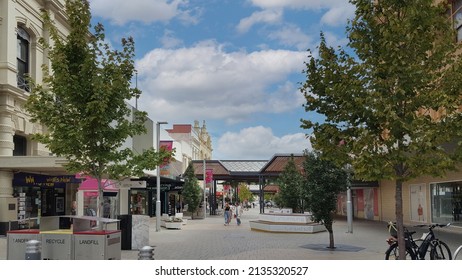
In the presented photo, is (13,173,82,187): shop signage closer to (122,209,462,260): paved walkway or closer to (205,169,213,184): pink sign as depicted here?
(122,209,462,260): paved walkway

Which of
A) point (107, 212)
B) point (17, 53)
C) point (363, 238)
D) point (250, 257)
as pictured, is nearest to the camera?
point (250, 257)

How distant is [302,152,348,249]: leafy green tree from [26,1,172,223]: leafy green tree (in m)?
6.24

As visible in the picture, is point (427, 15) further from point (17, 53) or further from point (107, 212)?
point (107, 212)

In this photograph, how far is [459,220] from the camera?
26578 mm

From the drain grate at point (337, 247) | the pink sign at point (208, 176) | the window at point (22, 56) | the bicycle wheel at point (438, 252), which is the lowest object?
the drain grate at point (337, 247)

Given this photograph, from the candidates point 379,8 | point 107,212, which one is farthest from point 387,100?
point 107,212

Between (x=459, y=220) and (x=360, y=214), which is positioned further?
(x=360, y=214)

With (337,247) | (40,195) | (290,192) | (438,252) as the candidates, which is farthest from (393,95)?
(290,192)

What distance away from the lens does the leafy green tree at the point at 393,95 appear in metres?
10.3

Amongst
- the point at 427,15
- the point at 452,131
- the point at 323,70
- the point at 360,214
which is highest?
the point at 427,15

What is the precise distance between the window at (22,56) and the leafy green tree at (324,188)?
1516cm

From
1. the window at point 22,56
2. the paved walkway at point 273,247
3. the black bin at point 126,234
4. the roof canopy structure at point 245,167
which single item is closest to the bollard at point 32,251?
the paved walkway at point 273,247

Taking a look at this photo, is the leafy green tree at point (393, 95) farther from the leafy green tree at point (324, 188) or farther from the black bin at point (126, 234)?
the black bin at point (126, 234)

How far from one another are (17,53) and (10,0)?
2.75 meters
